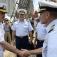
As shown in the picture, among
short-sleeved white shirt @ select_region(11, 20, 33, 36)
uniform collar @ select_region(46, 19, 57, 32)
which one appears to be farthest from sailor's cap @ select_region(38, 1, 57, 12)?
short-sleeved white shirt @ select_region(11, 20, 33, 36)

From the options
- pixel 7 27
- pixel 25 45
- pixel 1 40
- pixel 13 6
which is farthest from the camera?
pixel 13 6

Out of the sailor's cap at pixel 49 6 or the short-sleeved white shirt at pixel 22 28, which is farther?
the short-sleeved white shirt at pixel 22 28

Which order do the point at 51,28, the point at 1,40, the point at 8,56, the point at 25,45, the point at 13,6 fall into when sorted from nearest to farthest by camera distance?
the point at 51,28
the point at 1,40
the point at 25,45
the point at 8,56
the point at 13,6

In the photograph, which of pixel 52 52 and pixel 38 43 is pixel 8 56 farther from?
pixel 52 52

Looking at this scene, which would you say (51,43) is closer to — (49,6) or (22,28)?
(49,6)

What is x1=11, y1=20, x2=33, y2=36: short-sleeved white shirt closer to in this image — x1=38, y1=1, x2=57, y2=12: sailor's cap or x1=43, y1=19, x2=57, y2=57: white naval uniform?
x1=38, y1=1, x2=57, y2=12: sailor's cap

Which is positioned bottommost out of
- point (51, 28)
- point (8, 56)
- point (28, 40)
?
point (8, 56)

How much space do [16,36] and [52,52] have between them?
6.82 metres

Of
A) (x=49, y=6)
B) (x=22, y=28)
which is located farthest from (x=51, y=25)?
(x=22, y=28)

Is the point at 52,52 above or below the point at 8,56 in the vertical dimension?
above

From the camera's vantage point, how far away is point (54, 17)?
332 centimetres

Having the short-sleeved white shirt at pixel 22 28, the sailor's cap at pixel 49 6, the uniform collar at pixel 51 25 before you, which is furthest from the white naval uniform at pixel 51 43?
the short-sleeved white shirt at pixel 22 28

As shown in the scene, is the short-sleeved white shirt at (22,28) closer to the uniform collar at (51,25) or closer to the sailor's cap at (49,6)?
the sailor's cap at (49,6)

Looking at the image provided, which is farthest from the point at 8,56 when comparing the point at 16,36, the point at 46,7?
the point at 46,7
